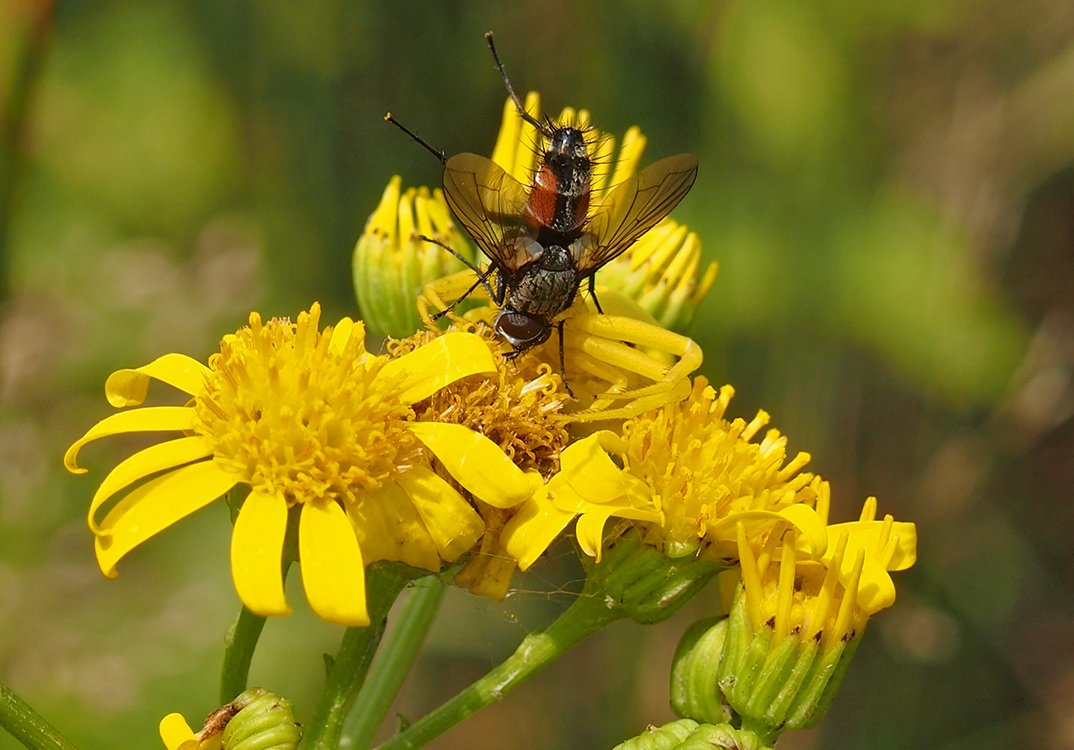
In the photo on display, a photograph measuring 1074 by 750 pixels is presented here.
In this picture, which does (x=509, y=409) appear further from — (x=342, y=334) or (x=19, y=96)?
(x=19, y=96)

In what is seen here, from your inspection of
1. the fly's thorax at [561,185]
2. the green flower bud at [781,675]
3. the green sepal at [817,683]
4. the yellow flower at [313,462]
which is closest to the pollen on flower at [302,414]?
the yellow flower at [313,462]

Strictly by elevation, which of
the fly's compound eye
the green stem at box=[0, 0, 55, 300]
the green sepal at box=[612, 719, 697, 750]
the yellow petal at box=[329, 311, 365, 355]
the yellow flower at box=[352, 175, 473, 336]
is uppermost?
the green stem at box=[0, 0, 55, 300]

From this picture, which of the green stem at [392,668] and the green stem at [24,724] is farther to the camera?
the green stem at [392,668]

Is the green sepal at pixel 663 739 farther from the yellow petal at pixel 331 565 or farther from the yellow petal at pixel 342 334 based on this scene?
the yellow petal at pixel 342 334

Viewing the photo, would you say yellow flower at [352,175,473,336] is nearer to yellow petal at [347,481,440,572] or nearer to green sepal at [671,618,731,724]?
yellow petal at [347,481,440,572]

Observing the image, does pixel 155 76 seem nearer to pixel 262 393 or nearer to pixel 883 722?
pixel 262 393

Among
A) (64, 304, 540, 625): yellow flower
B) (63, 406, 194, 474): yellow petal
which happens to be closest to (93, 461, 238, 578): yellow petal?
(64, 304, 540, 625): yellow flower

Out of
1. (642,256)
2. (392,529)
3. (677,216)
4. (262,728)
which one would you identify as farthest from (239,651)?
(677,216)
